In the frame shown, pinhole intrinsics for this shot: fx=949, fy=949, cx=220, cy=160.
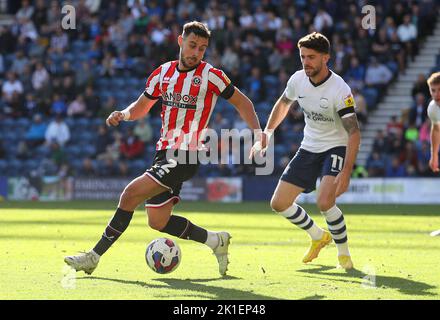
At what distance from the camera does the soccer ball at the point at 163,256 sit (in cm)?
875

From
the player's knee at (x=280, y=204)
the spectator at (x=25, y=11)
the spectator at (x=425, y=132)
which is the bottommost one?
the player's knee at (x=280, y=204)

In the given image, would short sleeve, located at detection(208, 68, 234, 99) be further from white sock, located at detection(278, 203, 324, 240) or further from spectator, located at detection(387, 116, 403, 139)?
spectator, located at detection(387, 116, 403, 139)

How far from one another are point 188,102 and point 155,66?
17913 mm

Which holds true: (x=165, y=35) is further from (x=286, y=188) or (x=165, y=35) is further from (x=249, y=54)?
(x=286, y=188)

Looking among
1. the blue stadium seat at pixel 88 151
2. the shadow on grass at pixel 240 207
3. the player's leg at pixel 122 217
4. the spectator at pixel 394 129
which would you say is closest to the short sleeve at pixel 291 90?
the player's leg at pixel 122 217

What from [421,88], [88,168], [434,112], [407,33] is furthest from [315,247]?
[407,33]

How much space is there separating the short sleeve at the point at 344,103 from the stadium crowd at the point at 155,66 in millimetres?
13786

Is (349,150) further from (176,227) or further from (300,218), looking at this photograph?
(176,227)

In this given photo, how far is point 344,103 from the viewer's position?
9.23 metres

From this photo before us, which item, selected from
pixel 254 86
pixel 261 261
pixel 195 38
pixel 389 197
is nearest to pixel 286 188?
pixel 261 261

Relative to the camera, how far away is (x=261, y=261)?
10180mm

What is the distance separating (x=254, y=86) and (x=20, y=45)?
26.9 ft

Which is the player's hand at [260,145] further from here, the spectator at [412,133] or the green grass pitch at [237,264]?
the spectator at [412,133]
